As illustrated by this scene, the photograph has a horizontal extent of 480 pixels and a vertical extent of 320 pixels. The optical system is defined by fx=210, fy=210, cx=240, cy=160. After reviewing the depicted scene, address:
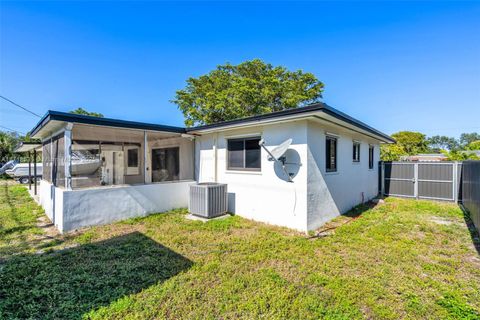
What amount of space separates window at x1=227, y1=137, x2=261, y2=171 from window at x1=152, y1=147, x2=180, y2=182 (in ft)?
7.18

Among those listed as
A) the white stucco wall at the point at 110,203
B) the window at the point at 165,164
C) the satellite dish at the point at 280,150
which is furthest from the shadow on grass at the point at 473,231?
the window at the point at 165,164

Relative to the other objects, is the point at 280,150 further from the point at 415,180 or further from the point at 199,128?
the point at 415,180

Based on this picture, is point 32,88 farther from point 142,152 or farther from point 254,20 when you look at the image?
point 254,20

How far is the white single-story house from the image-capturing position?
211 inches

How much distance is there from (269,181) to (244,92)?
13.2 metres

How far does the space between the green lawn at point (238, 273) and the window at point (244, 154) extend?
1847 mm

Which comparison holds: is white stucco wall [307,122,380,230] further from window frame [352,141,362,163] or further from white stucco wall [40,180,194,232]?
white stucco wall [40,180,194,232]

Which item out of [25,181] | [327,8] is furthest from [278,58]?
[25,181]

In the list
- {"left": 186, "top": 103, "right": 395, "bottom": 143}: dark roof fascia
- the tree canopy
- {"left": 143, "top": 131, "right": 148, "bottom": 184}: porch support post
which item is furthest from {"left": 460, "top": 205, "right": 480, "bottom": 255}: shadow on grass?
{"left": 143, "top": 131, "right": 148, "bottom": 184}: porch support post

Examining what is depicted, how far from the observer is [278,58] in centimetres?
1975

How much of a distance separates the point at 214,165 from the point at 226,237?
301 centimetres

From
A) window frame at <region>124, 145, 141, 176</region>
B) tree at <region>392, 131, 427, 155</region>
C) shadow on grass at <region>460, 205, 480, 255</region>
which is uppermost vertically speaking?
tree at <region>392, 131, 427, 155</region>

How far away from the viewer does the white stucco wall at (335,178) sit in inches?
216

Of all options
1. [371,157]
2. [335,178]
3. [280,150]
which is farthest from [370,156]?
[280,150]
